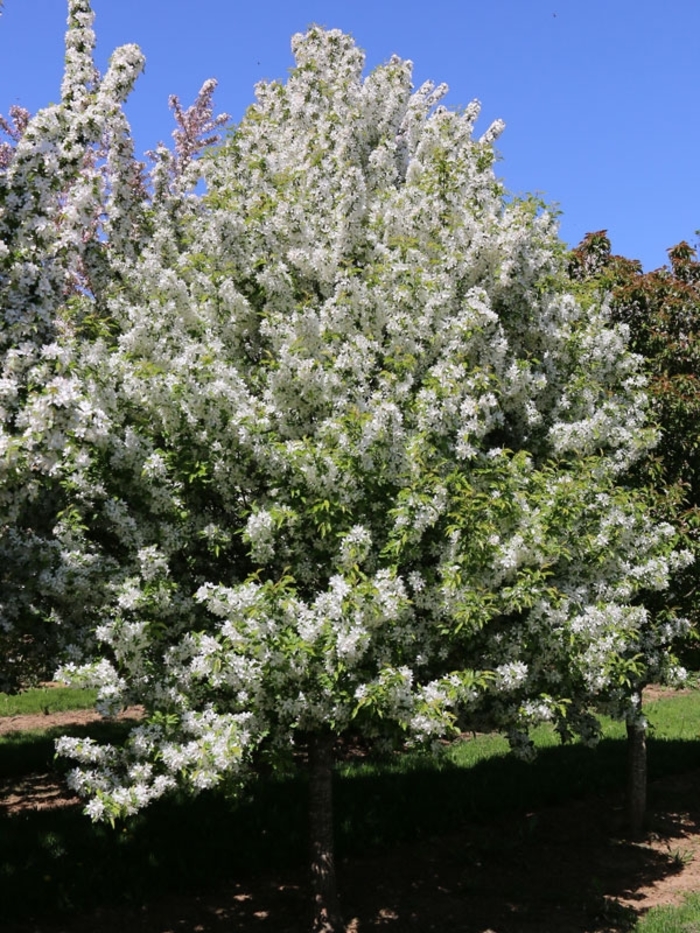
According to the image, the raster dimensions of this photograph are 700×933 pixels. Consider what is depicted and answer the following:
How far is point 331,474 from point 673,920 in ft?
23.1

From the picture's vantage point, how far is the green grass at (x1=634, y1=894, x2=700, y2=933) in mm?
9539

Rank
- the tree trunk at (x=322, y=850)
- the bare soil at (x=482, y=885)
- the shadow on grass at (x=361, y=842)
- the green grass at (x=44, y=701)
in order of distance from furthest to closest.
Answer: the green grass at (x=44, y=701)
the shadow on grass at (x=361, y=842)
the bare soil at (x=482, y=885)
the tree trunk at (x=322, y=850)

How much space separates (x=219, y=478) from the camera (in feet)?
25.9

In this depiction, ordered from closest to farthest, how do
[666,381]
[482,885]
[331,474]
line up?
[331,474] → [482,885] → [666,381]

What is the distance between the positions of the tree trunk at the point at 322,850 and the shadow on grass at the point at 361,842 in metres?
→ 0.80

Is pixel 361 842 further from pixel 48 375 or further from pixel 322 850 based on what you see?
pixel 48 375

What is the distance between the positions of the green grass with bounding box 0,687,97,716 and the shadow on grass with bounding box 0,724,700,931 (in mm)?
3857

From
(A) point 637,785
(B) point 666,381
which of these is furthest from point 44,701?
(B) point 666,381

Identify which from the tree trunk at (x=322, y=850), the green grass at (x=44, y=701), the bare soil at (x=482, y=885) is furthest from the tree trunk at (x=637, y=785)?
the green grass at (x=44, y=701)

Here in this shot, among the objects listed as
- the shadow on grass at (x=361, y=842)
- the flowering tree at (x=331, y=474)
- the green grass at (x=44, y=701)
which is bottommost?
the shadow on grass at (x=361, y=842)

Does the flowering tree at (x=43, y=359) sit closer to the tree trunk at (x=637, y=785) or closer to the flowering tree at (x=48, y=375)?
the flowering tree at (x=48, y=375)

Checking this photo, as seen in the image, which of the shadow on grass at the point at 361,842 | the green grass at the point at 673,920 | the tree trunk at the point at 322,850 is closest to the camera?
the tree trunk at the point at 322,850

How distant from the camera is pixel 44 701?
19297 mm

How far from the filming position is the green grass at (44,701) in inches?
738
